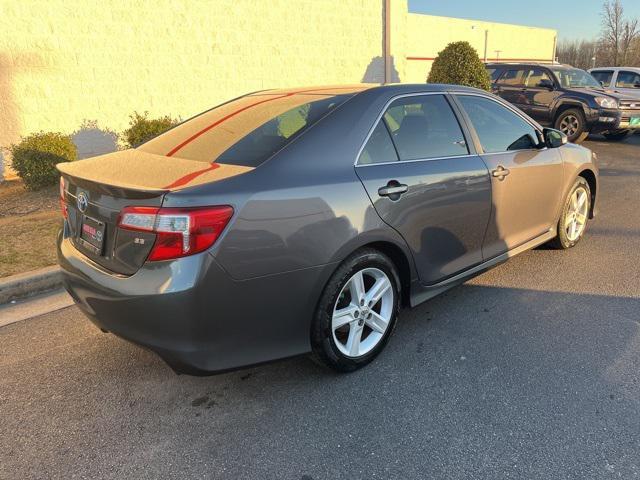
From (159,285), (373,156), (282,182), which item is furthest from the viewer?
(373,156)

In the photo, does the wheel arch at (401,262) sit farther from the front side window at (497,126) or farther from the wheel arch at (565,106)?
the wheel arch at (565,106)

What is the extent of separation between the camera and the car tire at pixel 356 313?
2.79 metres

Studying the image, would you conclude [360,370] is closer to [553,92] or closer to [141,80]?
[141,80]

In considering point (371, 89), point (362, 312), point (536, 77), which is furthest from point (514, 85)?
point (362, 312)

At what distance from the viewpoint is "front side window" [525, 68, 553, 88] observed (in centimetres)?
1246

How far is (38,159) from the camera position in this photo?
7.16 metres

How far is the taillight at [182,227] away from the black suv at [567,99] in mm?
11854

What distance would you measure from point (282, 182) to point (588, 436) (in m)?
1.92

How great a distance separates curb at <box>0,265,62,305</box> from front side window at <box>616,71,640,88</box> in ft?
50.2

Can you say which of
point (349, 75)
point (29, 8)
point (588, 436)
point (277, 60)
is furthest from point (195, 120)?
point (349, 75)

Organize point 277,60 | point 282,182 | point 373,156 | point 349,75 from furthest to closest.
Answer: point 349,75
point 277,60
point 373,156
point 282,182

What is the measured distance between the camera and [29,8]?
8203mm

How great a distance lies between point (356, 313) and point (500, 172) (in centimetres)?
169

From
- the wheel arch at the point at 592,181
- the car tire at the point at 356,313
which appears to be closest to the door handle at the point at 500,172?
the car tire at the point at 356,313
